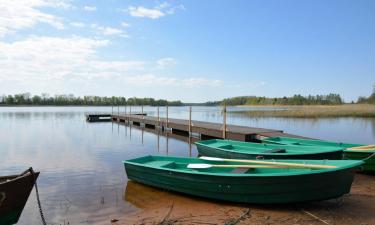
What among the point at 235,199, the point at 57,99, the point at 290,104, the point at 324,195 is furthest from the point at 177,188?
the point at 57,99

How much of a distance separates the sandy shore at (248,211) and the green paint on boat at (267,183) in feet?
0.75

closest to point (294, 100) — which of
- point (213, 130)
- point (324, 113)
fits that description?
point (324, 113)

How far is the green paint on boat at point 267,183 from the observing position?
6.15 metres

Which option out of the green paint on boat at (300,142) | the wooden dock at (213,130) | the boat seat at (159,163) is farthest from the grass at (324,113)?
the boat seat at (159,163)

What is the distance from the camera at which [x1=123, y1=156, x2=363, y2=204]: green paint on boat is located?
6148 mm

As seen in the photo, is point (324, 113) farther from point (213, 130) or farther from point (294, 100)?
point (294, 100)

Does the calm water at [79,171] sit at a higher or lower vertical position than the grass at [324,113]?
lower

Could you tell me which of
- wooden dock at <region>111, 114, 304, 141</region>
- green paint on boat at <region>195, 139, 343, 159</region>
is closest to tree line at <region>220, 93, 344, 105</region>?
wooden dock at <region>111, 114, 304, 141</region>

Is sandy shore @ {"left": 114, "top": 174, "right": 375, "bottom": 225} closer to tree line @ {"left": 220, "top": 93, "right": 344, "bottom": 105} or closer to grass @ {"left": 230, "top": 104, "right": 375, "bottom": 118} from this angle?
grass @ {"left": 230, "top": 104, "right": 375, "bottom": 118}

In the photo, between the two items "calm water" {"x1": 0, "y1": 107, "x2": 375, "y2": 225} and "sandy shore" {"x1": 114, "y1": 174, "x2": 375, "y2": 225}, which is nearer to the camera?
"sandy shore" {"x1": 114, "y1": 174, "x2": 375, "y2": 225}

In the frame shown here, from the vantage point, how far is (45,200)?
327 inches

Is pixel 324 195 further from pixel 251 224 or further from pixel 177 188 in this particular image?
pixel 177 188

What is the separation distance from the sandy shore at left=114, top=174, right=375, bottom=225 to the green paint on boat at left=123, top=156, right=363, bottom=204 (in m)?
0.23

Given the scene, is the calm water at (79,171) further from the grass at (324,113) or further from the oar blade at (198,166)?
the grass at (324,113)
